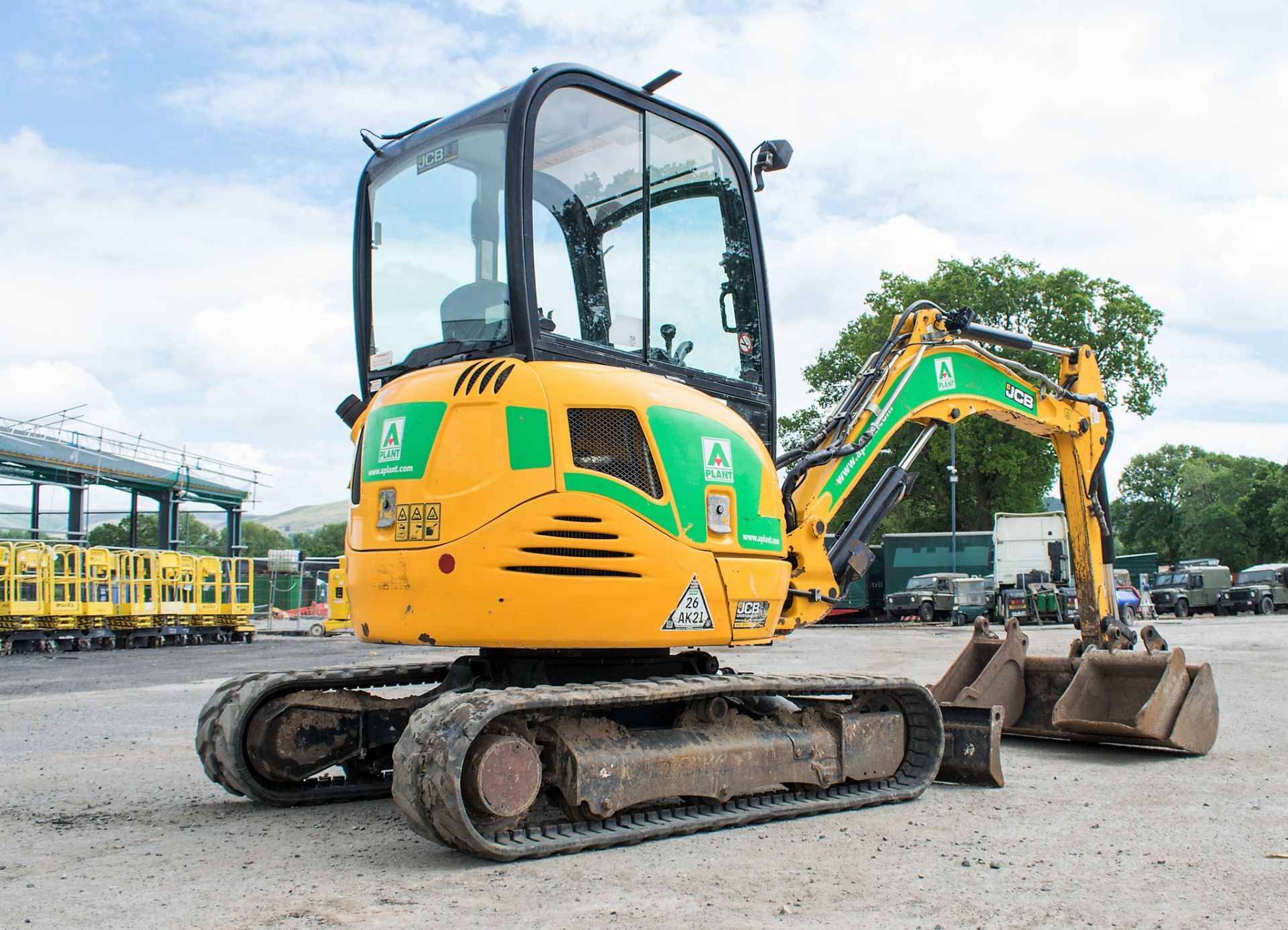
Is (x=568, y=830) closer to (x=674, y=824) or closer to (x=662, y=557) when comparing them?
(x=674, y=824)

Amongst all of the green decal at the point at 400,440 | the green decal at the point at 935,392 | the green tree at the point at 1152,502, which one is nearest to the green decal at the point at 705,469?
the green decal at the point at 400,440

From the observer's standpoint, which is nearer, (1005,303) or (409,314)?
(409,314)

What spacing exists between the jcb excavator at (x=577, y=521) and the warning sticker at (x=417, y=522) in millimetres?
16

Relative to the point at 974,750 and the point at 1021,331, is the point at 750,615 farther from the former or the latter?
the point at 1021,331

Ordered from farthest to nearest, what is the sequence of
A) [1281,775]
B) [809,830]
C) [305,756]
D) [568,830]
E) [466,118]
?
[1281,775] < [305,756] < [466,118] < [809,830] < [568,830]

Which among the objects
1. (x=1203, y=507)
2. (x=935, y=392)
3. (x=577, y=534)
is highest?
(x=1203, y=507)

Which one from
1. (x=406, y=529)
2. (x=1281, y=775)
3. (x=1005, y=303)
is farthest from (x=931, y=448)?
(x=406, y=529)

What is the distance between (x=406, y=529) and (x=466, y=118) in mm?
2176

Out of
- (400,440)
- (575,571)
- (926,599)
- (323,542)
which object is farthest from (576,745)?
(323,542)

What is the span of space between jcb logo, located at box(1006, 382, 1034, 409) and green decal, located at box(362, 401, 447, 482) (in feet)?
15.9

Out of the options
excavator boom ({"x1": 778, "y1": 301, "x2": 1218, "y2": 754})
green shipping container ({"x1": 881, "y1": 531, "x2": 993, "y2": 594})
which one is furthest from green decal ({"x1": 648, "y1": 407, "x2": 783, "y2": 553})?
green shipping container ({"x1": 881, "y1": 531, "x2": 993, "y2": 594})

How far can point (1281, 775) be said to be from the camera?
702cm

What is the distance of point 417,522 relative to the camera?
5254 mm

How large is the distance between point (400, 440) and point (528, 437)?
70cm
